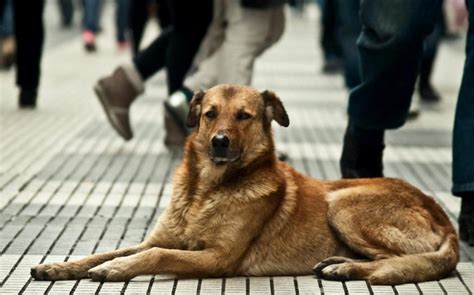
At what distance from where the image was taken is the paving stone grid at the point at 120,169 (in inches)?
195

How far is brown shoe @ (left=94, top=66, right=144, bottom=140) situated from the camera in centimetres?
883

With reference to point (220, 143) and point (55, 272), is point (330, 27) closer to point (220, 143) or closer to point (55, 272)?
point (220, 143)

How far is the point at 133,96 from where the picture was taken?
900 centimetres

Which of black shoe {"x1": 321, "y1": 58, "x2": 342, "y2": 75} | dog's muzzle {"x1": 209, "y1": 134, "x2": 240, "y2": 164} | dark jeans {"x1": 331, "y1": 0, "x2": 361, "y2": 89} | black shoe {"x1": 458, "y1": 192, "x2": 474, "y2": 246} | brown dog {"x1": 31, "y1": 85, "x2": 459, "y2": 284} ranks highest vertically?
dog's muzzle {"x1": 209, "y1": 134, "x2": 240, "y2": 164}

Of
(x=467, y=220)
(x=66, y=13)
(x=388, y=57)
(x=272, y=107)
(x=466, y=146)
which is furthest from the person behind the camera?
(x=66, y=13)

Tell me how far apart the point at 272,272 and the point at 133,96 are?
161 inches

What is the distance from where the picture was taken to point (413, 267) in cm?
498

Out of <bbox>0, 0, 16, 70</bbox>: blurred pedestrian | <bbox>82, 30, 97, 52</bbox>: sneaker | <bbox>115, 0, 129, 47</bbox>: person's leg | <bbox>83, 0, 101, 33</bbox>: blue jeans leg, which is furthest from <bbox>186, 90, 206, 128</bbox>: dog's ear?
<bbox>83, 0, 101, 33</bbox>: blue jeans leg

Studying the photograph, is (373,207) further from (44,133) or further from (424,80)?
(424,80)

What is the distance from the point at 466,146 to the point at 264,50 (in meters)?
2.77

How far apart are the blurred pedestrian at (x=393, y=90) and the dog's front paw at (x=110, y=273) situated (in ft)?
5.96

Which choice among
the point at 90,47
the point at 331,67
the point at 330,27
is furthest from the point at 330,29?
the point at 90,47

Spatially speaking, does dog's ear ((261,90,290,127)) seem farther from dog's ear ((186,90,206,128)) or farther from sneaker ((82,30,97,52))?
sneaker ((82,30,97,52))

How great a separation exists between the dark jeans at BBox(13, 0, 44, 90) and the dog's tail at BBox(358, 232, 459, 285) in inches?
269
